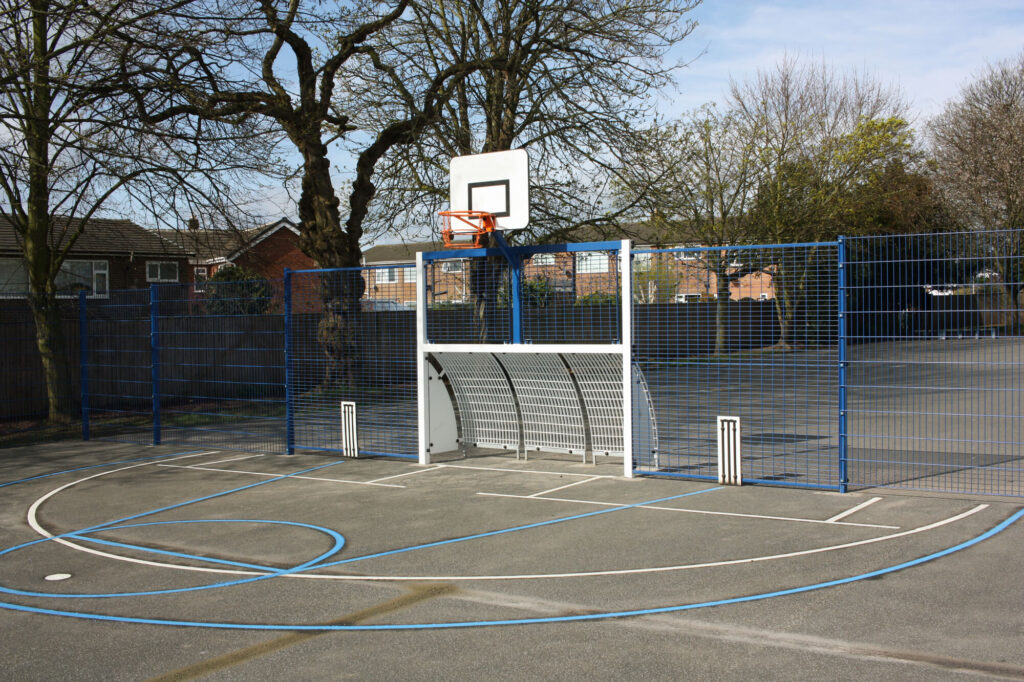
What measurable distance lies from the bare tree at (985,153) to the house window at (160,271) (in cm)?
3368

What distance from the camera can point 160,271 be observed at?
36062 mm

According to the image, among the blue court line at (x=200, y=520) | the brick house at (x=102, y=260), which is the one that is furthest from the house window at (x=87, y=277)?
the blue court line at (x=200, y=520)

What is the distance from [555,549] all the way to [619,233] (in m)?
15.6

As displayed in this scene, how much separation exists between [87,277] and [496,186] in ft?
83.2

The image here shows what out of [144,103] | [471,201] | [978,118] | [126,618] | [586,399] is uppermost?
[978,118]

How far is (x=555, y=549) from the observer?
7609mm

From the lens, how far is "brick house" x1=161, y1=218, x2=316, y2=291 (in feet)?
57.8

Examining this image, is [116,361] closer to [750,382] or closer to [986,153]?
[750,382]

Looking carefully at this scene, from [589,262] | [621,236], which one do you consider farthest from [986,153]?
[589,262]

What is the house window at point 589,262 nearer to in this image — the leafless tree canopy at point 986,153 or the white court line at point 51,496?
the white court line at point 51,496

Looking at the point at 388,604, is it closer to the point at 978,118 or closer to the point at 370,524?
the point at 370,524

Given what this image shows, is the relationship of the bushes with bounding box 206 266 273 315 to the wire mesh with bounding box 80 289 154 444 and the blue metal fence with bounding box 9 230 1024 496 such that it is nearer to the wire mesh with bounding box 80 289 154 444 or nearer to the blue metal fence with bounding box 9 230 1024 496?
the blue metal fence with bounding box 9 230 1024 496

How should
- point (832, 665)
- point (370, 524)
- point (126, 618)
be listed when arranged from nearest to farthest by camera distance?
point (832, 665) → point (126, 618) → point (370, 524)

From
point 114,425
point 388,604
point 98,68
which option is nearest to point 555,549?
point 388,604
